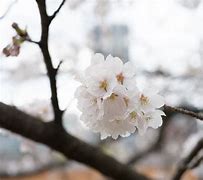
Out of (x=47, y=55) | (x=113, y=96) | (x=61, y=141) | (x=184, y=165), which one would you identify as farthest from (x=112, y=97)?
(x=184, y=165)

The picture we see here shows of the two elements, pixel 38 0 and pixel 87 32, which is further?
pixel 87 32

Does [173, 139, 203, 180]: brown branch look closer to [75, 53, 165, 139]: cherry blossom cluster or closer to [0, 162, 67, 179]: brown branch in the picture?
[75, 53, 165, 139]: cherry blossom cluster

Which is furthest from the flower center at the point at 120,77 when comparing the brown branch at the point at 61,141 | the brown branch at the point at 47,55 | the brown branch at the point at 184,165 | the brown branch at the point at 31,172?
the brown branch at the point at 31,172

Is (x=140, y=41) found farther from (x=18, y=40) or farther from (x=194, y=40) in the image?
(x=18, y=40)

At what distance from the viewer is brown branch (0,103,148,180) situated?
1.23m

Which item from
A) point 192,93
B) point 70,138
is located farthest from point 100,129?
point 192,93

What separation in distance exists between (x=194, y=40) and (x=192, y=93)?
345mm

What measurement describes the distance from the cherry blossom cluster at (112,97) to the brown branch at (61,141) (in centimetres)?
41

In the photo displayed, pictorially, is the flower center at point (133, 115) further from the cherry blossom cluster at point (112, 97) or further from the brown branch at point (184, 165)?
the brown branch at point (184, 165)

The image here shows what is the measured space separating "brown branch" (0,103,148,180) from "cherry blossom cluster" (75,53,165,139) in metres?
0.41

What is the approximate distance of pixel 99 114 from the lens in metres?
0.81

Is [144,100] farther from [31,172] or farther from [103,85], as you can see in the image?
[31,172]

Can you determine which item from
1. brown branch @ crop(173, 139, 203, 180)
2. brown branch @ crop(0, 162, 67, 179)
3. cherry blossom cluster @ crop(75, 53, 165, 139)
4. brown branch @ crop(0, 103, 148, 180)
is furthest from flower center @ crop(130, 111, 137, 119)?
brown branch @ crop(0, 162, 67, 179)

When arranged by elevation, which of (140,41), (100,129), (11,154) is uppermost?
(100,129)
